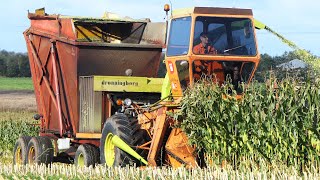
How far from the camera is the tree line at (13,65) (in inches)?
2601

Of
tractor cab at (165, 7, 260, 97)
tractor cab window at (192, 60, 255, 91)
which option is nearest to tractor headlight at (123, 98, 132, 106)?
tractor cab at (165, 7, 260, 97)

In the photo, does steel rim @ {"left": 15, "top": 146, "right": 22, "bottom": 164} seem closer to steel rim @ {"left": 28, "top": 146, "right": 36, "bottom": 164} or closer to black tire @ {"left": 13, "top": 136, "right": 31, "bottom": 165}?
black tire @ {"left": 13, "top": 136, "right": 31, "bottom": 165}

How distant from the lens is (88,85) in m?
14.6

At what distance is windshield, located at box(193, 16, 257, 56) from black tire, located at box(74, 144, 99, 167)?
128 inches

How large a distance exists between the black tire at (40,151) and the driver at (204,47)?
5.01 meters

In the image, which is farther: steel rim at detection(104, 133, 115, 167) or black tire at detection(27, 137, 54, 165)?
black tire at detection(27, 137, 54, 165)

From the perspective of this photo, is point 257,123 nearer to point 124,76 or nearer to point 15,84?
point 124,76

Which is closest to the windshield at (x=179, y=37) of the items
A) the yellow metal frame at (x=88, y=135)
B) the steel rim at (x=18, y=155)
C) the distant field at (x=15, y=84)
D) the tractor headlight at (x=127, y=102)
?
the tractor headlight at (x=127, y=102)

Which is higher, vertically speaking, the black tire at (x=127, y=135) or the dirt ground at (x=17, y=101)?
the black tire at (x=127, y=135)

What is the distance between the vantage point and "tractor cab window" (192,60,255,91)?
1165 cm

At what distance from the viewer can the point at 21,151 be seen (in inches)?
643

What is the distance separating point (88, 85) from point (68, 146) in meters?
1.29

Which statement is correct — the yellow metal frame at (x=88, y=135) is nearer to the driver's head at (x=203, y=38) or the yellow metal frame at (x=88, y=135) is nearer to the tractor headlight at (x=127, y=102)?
the tractor headlight at (x=127, y=102)

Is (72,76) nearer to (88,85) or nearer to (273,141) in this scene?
(88,85)
